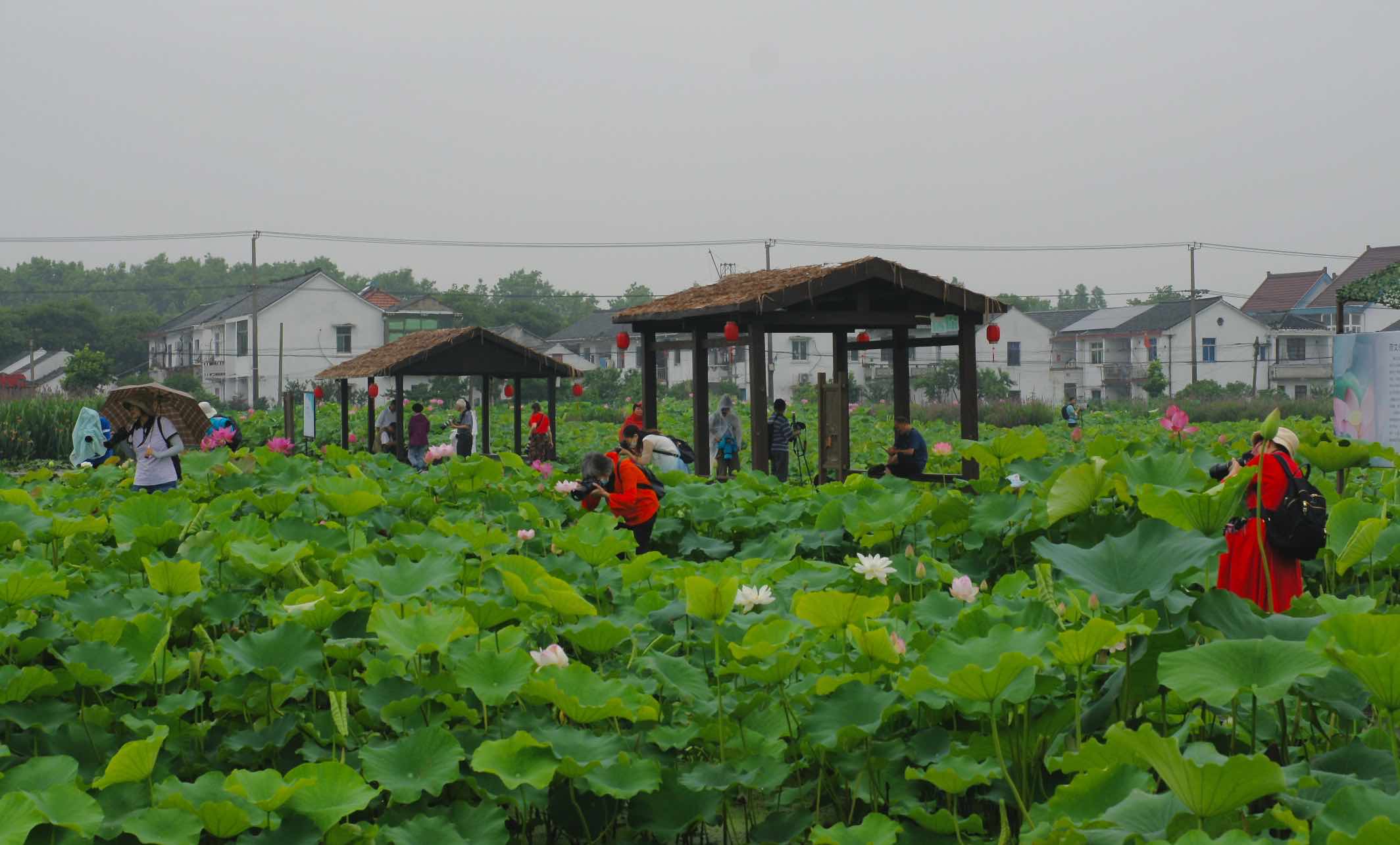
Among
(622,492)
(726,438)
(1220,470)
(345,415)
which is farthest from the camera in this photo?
(345,415)

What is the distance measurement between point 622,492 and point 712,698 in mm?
3206

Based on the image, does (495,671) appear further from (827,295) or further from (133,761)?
(827,295)

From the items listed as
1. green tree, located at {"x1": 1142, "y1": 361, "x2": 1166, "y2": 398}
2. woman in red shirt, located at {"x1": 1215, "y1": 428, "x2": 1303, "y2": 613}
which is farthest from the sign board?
green tree, located at {"x1": 1142, "y1": 361, "x2": 1166, "y2": 398}

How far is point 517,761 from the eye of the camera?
2.32 metres

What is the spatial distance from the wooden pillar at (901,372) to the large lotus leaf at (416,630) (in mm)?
8365

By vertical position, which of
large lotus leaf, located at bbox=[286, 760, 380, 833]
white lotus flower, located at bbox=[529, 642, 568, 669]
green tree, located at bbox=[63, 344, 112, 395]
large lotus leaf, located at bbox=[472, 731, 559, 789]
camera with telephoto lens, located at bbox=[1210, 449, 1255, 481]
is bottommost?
large lotus leaf, located at bbox=[286, 760, 380, 833]

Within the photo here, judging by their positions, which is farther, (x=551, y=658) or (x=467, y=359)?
(x=467, y=359)

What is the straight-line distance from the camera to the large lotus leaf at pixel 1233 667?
1985 mm

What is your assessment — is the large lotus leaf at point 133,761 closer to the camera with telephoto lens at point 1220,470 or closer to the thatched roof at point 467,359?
the camera with telephoto lens at point 1220,470

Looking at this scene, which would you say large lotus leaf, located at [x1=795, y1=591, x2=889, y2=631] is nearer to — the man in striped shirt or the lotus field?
the lotus field

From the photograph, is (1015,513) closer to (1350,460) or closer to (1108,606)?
(1350,460)

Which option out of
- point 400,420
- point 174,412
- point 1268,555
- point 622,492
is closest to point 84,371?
point 400,420

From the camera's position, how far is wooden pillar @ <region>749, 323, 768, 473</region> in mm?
10352

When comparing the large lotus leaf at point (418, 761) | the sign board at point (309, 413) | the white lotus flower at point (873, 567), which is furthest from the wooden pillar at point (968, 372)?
the sign board at point (309, 413)
